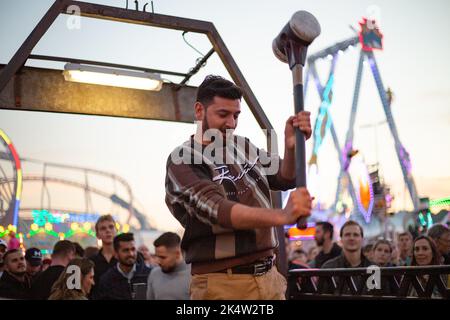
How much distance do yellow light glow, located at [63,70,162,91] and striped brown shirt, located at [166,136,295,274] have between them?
2826mm

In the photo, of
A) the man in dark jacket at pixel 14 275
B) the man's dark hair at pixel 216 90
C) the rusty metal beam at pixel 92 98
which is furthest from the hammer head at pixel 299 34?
the man in dark jacket at pixel 14 275

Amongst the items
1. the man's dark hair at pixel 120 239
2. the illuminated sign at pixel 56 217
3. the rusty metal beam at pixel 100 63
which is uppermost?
the illuminated sign at pixel 56 217

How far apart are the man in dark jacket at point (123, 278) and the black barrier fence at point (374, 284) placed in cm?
189

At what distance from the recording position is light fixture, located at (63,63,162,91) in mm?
4715

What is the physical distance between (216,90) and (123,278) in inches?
169

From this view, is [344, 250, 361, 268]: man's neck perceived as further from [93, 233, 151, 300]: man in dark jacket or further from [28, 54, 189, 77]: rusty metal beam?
[28, 54, 189, 77]: rusty metal beam

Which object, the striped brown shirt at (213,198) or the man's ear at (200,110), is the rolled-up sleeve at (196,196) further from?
the man's ear at (200,110)

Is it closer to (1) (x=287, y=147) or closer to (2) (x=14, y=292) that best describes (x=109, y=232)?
(2) (x=14, y=292)

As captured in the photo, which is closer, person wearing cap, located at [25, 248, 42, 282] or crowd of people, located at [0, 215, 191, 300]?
crowd of people, located at [0, 215, 191, 300]

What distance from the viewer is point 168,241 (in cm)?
527

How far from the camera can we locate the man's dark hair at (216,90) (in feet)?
7.37

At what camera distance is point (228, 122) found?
2.24m

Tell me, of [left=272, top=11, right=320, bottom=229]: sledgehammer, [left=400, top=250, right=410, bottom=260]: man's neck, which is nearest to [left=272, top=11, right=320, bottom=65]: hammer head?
[left=272, top=11, right=320, bottom=229]: sledgehammer

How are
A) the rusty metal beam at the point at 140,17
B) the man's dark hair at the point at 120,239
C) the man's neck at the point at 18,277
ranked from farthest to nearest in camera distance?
the man's neck at the point at 18,277, the man's dark hair at the point at 120,239, the rusty metal beam at the point at 140,17
